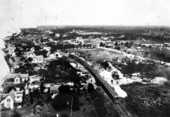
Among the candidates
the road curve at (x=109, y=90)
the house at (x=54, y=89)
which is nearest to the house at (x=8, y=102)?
the house at (x=54, y=89)

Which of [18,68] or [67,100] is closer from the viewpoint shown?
[67,100]

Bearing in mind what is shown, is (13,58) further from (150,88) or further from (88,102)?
(150,88)

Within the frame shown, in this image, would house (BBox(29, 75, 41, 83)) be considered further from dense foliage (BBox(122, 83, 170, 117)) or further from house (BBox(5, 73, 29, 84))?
dense foliage (BBox(122, 83, 170, 117))

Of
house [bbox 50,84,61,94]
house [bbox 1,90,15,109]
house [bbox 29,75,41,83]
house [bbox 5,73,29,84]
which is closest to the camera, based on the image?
house [bbox 1,90,15,109]

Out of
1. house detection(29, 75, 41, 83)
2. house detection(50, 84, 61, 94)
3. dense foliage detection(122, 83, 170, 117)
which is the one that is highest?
house detection(50, 84, 61, 94)

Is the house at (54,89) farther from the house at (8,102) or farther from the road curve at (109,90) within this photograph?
the road curve at (109,90)

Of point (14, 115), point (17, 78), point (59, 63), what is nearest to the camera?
point (14, 115)

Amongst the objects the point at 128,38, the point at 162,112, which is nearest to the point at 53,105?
the point at 162,112

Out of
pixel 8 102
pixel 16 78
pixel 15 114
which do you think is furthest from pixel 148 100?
pixel 16 78

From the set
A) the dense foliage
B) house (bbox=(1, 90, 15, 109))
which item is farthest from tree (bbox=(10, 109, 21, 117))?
the dense foliage

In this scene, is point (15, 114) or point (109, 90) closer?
point (15, 114)

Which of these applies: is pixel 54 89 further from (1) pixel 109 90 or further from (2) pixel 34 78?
(1) pixel 109 90
